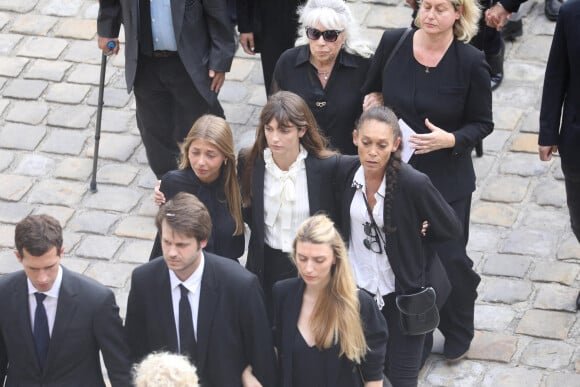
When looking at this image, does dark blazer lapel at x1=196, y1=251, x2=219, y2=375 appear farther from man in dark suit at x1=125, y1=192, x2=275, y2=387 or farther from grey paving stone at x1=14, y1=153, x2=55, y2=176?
grey paving stone at x1=14, y1=153, x2=55, y2=176

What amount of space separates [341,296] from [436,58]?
6.22 feet

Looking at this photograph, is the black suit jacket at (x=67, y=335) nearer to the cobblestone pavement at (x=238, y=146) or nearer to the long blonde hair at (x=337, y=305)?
the long blonde hair at (x=337, y=305)

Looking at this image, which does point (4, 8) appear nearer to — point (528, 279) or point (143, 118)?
point (143, 118)

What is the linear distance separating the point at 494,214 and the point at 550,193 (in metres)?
0.46

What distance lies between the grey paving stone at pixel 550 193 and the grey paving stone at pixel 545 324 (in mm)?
1229

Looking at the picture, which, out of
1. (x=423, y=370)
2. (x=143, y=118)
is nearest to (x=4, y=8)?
(x=143, y=118)

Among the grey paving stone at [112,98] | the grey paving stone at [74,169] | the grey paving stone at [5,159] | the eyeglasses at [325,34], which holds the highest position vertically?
the eyeglasses at [325,34]

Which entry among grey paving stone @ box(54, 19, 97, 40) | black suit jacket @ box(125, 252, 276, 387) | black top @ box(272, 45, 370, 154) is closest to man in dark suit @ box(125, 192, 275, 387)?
black suit jacket @ box(125, 252, 276, 387)

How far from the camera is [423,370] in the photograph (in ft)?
28.8

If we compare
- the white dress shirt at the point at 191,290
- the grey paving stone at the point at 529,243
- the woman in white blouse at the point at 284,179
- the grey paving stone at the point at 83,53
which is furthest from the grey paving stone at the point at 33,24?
the white dress shirt at the point at 191,290

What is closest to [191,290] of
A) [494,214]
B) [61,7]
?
[494,214]

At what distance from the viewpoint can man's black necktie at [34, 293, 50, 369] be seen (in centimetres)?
706

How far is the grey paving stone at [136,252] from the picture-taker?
9828mm

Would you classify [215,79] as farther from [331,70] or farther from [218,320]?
[218,320]
